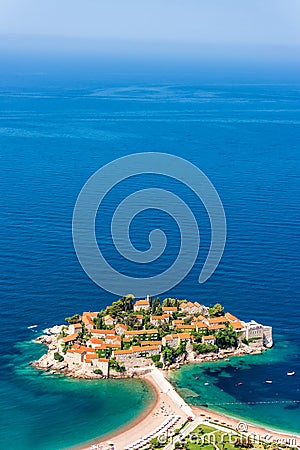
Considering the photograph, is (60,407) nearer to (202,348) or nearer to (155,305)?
(202,348)

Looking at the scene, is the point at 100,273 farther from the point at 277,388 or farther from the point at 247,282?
the point at 277,388

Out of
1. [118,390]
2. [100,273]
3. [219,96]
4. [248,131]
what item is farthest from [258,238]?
[219,96]

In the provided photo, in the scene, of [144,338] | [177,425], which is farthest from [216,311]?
[177,425]
